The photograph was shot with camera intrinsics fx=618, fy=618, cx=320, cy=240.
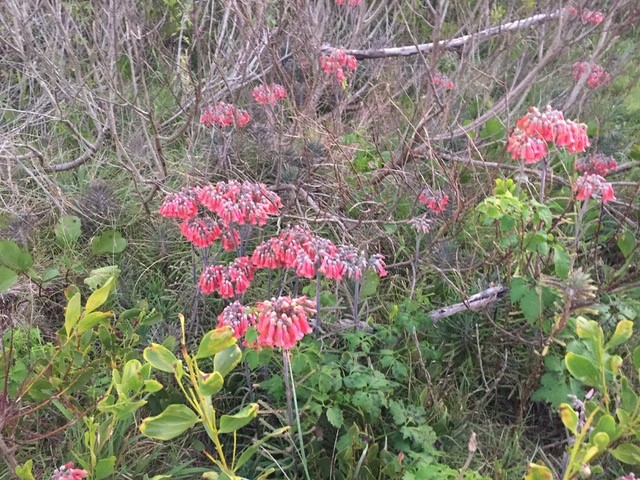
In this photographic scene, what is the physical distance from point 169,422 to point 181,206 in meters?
0.90

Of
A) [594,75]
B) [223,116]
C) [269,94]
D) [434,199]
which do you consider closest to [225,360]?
[434,199]

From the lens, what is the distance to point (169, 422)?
125 centimetres

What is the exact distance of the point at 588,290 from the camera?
188 centimetres

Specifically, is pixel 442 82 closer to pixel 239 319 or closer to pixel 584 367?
pixel 239 319

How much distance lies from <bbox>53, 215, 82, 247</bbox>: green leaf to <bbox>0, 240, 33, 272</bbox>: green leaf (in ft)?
1.65

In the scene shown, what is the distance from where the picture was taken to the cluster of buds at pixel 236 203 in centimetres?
193

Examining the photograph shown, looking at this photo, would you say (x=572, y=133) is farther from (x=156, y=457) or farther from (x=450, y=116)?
(x=450, y=116)

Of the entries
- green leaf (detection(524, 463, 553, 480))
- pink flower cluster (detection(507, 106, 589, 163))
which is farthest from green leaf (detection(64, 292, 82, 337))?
pink flower cluster (detection(507, 106, 589, 163))

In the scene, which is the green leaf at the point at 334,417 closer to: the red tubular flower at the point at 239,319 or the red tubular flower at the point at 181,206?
the red tubular flower at the point at 239,319

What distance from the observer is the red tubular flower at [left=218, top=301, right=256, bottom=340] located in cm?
167

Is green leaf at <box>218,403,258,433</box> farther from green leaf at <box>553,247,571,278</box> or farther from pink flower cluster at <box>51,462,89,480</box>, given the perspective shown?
green leaf at <box>553,247,571,278</box>

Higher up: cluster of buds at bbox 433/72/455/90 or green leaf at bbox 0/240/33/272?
cluster of buds at bbox 433/72/455/90

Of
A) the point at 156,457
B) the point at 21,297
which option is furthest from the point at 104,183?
the point at 156,457

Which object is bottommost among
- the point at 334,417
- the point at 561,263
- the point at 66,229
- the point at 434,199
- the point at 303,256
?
the point at 66,229
